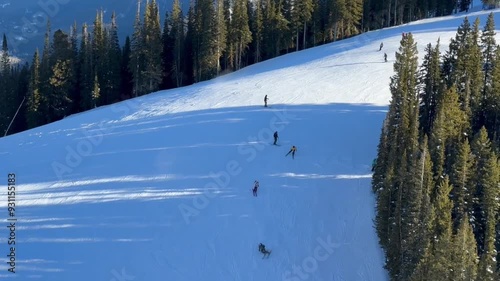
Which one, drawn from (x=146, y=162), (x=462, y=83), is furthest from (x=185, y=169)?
(x=462, y=83)

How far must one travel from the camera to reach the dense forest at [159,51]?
67688 millimetres

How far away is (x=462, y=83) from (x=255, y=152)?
53.7 feet

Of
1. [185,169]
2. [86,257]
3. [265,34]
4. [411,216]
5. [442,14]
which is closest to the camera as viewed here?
[411,216]

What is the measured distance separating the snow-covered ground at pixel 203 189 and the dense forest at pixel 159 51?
1490 cm

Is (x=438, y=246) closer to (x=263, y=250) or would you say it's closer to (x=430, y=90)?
(x=263, y=250)

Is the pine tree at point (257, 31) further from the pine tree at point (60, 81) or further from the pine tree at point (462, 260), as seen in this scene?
the pine tree at point (462, 260)

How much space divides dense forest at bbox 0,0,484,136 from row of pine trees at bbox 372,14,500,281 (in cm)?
3490

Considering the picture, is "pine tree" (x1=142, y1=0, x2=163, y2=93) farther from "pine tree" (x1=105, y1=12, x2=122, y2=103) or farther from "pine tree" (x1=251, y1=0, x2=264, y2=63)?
"pine tree" (x1=251, y1=0, x2=264, y2=63)

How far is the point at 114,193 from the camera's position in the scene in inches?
1431

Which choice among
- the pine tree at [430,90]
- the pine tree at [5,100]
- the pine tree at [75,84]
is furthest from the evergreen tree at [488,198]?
the pine tree at [5,100]

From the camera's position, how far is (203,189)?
36.2 metres

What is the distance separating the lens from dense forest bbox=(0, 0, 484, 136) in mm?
67688

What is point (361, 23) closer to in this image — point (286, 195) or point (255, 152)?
point (255, 152)

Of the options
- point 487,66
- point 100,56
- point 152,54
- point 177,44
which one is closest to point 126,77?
point 100,56
